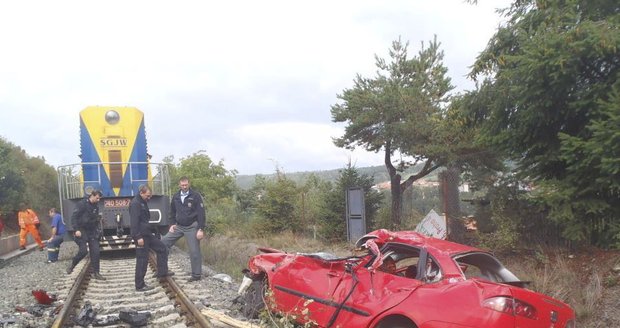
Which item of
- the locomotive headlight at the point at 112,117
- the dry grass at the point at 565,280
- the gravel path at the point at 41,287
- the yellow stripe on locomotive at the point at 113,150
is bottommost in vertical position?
the gravel path at the point at 41,287

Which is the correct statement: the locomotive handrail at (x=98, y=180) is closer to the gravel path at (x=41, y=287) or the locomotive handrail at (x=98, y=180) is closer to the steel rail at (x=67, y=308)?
the gravel path at (x=41, y=287)

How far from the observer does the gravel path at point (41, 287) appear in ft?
21.5

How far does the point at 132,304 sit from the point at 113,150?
7.33m

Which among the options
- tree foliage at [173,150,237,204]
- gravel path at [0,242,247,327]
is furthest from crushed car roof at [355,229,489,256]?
tree foliage at [173,150,237,204]

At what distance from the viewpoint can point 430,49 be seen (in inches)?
629

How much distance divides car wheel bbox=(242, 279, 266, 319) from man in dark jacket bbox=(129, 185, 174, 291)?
2611 millimetres

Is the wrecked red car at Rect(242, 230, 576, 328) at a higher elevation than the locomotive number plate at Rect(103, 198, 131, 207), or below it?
below

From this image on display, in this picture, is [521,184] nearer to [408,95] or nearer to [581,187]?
[581,187]

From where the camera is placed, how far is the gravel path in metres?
6.56

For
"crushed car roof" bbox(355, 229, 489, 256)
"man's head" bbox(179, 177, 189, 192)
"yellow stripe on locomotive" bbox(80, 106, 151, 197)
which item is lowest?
"crushed car roof" bbox(355, 229, 489, 256)

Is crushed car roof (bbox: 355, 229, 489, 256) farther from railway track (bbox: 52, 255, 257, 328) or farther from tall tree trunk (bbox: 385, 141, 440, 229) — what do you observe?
tall tree trunk (bbox: 385, 141, 440, 229)

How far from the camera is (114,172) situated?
13344 millimetres

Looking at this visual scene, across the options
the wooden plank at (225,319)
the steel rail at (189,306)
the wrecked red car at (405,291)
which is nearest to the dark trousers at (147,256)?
the steel rail at (189,306)

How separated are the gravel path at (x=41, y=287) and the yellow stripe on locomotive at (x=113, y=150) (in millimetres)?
2193
